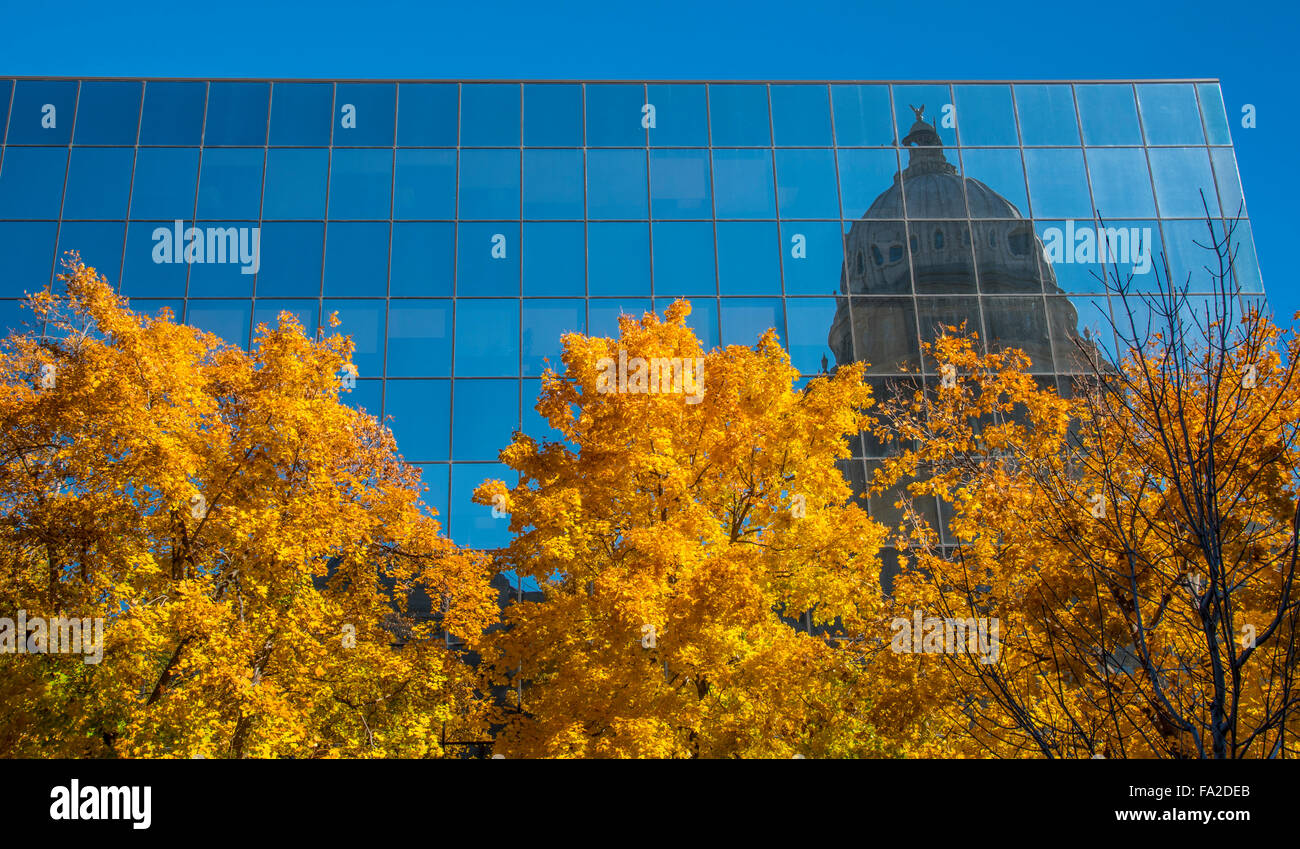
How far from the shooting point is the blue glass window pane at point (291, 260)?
93.9 feet

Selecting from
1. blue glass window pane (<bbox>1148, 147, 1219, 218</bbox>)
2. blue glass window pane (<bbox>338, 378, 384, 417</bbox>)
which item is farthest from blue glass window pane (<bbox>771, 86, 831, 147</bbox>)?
blue glass window pane (<bbox>338, 378, 384, 417</bbox>)

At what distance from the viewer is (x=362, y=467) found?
18016 millimetres

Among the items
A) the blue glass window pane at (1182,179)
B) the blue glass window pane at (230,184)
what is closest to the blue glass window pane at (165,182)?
the blue glass window pane at (230,184)

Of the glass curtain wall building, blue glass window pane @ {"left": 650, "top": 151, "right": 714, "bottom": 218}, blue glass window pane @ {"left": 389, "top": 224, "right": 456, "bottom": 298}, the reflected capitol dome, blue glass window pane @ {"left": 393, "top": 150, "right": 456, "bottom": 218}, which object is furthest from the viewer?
blue glass window pane @ {"left": 650, "top": 151, "right": 714, "bottom": 218}

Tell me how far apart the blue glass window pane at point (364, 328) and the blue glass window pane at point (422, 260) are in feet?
2.78

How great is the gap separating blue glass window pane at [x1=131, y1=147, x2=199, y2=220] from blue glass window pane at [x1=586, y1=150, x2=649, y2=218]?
1175 centimetres

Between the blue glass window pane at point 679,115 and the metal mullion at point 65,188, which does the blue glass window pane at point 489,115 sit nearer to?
the blue glass window pane at point 679,115

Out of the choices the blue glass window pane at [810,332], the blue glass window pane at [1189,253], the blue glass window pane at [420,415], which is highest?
the blue glass window pane at [1189,253]

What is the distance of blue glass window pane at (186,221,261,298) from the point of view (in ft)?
93.5

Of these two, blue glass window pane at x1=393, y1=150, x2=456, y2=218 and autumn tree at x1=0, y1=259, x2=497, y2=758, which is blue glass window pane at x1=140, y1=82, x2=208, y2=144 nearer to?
blue glass window pane at x1=393, y1=150, x2=456, y2=218

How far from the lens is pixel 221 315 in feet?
92.6

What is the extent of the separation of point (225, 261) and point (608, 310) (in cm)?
1121
